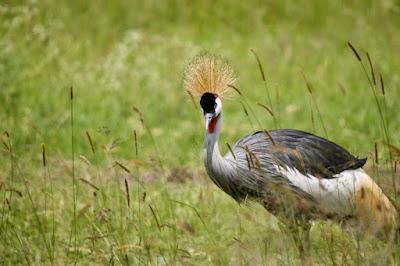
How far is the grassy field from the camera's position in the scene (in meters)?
3.44

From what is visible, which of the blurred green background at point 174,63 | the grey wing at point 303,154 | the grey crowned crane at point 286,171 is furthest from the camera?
the blurred green background at point 174,63

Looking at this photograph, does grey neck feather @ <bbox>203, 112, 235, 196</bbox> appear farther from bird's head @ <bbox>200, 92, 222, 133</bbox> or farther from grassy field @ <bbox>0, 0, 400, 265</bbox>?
grassy field @ <bbox>0, 0, 400, 265</bbox>

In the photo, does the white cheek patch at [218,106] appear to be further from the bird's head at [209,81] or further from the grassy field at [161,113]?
the grassy field at [161,113]

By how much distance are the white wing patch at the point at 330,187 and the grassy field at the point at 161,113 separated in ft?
0.33

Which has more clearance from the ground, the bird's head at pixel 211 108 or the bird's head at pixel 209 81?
the bird's head at pixel 209 81

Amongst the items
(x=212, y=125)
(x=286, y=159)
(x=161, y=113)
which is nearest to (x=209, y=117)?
(x=212, y=125)

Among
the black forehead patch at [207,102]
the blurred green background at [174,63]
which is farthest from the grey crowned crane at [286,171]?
the blurred green background at [174,63]

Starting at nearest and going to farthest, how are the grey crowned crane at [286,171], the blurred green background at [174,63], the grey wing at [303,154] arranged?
the grey crowned crane at [286,171]
the grey wing at [303,154]
the blurred green background at [174,63]

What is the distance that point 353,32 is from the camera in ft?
26.3

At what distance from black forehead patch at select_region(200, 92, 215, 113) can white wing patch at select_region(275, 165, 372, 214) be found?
14.3 inches

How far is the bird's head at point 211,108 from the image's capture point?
3410 mm

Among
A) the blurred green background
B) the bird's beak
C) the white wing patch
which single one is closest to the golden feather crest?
the bird's beak

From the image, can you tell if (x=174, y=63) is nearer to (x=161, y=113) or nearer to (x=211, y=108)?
(x=161, y=113)

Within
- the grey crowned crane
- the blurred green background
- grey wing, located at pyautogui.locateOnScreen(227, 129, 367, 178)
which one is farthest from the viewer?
the blurred green background
